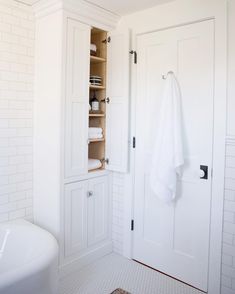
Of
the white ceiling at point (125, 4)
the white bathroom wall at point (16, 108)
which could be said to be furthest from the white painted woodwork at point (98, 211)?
the white ceiling at point (125, 4)

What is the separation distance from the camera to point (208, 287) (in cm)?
227

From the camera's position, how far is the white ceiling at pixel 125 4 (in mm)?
2359

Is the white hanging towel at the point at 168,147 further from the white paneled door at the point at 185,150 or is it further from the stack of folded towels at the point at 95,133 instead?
the stack of folded towels at the point at 95,133

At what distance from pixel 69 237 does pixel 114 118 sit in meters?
1.18

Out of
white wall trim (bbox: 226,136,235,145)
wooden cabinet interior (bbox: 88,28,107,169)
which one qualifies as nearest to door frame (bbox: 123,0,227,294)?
white wall trim (bbox: 226,136,235,145)

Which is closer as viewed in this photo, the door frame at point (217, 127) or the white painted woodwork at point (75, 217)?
the door frame at point (217, 127)

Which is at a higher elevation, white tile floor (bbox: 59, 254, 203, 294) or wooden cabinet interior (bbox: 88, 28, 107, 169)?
wooden cabinet interior (bbox: 88, 28, 107, 169)

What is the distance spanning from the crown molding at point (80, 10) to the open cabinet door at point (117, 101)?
0.52ft

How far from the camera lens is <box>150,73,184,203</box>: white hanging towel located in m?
2.29

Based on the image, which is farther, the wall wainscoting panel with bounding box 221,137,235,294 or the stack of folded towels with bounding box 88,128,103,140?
the stack of folded towels with bounding box 88,128,103,140

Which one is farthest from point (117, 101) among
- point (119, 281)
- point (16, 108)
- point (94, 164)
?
point (119, 281)

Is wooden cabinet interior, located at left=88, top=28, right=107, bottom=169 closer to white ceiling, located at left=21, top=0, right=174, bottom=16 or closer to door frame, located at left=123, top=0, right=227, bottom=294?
white ceiling, located at left=21, top=0, right=174, bottom=16

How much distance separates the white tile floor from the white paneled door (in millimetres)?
109

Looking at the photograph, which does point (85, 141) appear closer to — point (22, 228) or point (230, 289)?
point (22, 228)
